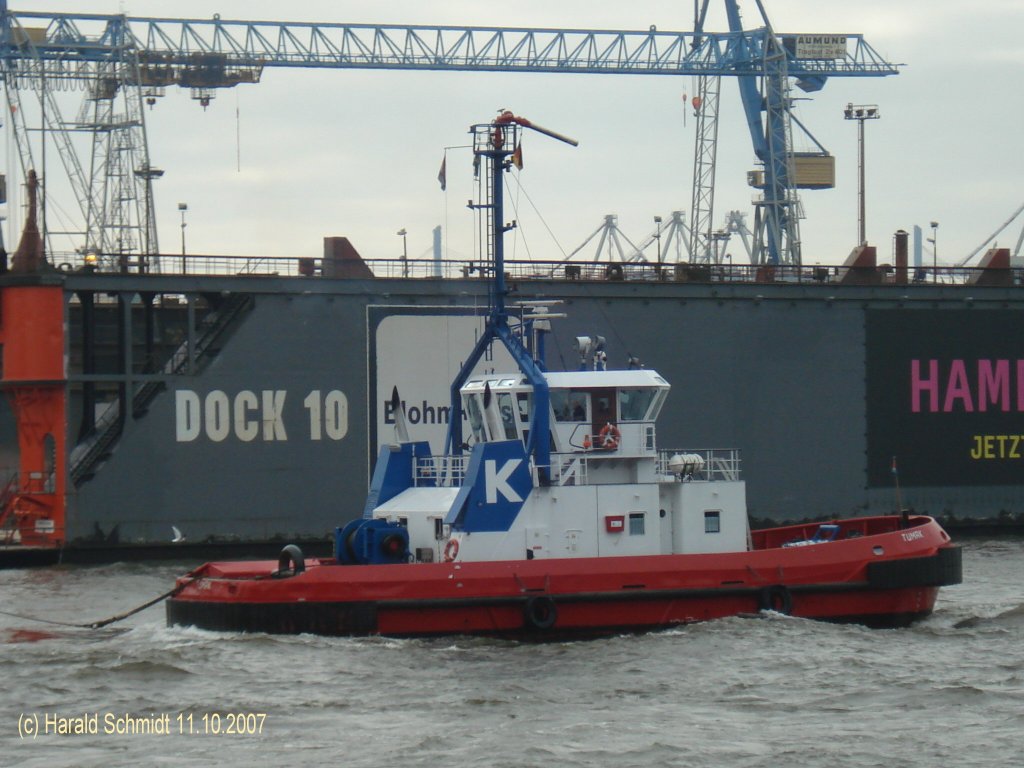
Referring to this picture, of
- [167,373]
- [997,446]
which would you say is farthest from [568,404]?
[997,446]

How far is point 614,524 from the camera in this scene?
22422mm

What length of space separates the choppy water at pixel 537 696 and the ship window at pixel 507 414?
10.9ft

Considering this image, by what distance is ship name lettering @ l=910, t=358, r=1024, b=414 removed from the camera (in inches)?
1394

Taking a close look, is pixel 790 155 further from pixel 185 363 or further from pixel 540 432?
pixel 540 432

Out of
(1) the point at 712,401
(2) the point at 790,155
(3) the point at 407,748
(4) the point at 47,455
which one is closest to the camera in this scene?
(3) the point at 407,748

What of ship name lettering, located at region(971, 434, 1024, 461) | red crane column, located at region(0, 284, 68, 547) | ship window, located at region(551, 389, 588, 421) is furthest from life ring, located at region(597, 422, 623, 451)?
ship name lettering, located at region(971, 434, 1024, 461)

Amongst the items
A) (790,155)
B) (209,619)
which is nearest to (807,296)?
(209,619)

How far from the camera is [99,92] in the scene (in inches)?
2173

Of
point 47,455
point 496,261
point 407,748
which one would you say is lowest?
point 407,748

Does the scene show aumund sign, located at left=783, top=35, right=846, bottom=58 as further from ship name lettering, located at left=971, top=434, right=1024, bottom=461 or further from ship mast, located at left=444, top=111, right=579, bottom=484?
ship mast, located at left=444, top=111, right=579, bottom=484

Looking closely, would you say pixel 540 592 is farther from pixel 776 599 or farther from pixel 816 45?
pixel 816 45

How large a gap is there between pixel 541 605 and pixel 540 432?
2495 mm

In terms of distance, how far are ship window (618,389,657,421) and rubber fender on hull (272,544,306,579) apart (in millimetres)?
5045

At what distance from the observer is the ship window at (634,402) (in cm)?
2308
